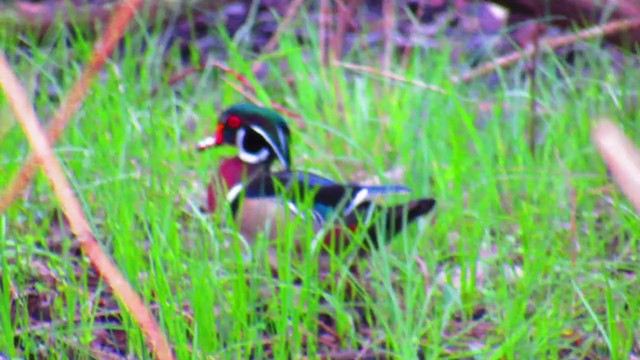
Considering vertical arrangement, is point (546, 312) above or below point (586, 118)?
below

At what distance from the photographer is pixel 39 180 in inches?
155

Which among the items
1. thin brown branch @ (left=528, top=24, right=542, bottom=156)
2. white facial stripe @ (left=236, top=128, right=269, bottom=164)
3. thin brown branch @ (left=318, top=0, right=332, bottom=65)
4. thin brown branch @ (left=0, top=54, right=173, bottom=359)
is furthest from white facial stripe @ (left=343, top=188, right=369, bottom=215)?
thin brown branch @ (left=0, top=54, right=173, bottom=359)

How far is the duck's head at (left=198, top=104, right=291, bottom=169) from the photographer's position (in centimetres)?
385

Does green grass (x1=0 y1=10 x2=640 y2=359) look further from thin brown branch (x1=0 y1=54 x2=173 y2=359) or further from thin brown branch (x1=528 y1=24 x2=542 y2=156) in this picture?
thin brown branch (x1=0 y1=54 x2=173 y2=359)

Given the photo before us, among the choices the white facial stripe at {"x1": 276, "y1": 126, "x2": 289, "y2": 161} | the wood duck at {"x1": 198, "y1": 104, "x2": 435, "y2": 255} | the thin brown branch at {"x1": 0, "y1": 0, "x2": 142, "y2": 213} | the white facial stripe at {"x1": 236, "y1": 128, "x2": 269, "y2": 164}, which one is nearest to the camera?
the thin brown branch at {"x1": 0, "y1": 0, "x2": 142, "y2": 213}

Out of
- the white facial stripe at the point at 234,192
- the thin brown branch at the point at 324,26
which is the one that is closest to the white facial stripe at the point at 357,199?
the white facial stripe at the point at 234,192

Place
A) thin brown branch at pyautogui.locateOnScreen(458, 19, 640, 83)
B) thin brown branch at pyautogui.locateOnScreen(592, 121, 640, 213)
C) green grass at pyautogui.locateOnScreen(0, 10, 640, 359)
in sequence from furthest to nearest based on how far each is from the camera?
thin brown branch at pyautogui.locateOnScreen(458, 19, 640, 83), green grass at pyautogui.locateOnScreen(0, 10, 640, 359), thin brown branch at pyautogui.locateOnScreen(592, 121, 640, 213)

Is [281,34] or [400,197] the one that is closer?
[400,197]

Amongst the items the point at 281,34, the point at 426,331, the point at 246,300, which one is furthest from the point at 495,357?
the point at 281,34

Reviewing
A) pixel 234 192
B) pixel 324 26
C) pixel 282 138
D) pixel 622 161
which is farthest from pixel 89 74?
pixel 324 26

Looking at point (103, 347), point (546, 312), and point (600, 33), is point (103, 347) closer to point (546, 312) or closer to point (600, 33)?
point (546, 312)

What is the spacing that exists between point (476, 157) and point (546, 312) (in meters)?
0.99

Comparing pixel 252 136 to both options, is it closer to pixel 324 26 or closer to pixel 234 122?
pixel 234 122

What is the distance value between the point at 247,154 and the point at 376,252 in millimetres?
900
